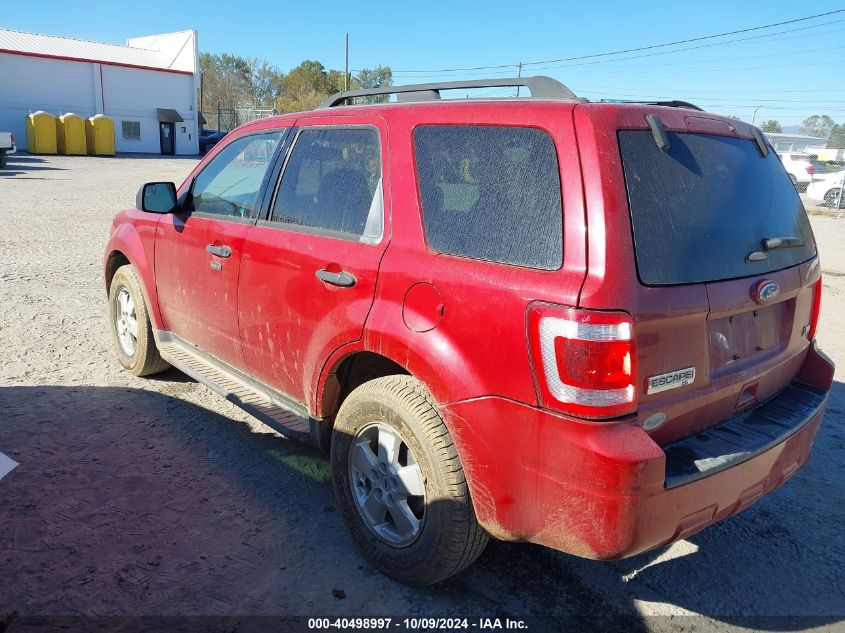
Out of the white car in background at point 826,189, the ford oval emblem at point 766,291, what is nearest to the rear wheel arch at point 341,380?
the ford oval emblem at point 766,291

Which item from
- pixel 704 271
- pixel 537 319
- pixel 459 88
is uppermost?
pixel 459 88

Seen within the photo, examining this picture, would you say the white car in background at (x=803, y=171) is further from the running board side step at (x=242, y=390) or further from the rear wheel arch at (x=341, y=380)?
the rear wheel arch at (x=341, y=380)

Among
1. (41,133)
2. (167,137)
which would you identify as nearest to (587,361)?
(41,133)

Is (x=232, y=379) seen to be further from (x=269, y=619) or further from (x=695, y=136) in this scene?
(x=695, y=136)

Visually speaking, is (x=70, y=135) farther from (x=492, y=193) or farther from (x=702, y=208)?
(x=702, y=208)

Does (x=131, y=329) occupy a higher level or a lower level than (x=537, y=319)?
lower

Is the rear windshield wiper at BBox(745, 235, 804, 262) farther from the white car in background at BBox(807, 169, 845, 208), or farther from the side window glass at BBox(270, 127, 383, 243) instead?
the white car in background at BBox(807, 169, 845, 208)

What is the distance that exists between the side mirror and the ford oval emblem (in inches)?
134

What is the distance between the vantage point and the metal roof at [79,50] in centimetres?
3917

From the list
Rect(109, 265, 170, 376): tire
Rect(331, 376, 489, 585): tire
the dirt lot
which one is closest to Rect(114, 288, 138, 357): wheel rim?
Rect(109, 265, 170, 376): tire

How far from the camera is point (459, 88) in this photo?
3.16 metres

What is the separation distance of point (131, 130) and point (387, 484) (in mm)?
45850

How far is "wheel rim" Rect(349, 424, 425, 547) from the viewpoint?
276cm

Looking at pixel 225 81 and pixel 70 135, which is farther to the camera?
pixel 225 81
